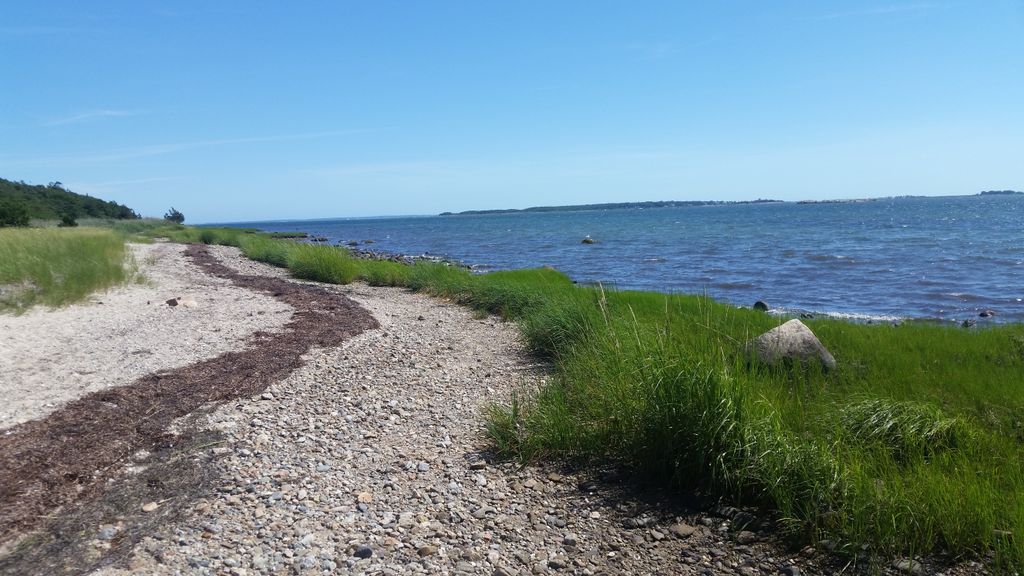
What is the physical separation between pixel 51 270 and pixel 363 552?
14.6 metres

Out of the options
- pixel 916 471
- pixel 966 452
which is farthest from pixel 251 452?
pixel 966 452

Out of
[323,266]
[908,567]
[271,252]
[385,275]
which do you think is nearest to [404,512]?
[908,567]

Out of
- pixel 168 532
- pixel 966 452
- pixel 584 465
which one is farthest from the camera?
pixel 584 465

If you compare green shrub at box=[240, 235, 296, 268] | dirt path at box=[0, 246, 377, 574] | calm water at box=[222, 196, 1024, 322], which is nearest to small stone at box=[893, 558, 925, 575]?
dirt path at box=[0, 246, 377, 574]

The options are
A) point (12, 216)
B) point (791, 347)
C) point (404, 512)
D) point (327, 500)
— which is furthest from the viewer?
point (12, 216)

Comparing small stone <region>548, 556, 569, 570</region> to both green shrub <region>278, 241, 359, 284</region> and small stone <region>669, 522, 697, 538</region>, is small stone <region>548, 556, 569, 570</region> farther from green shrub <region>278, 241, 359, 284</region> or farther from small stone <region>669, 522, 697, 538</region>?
green shrub <region>278, 241, 359, 284</region>

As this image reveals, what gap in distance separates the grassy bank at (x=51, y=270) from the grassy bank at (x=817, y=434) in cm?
1193

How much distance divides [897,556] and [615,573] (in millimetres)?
1816

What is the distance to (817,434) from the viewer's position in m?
5.40

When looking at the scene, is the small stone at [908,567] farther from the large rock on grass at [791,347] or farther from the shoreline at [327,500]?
the large rock on grass at [791,347]

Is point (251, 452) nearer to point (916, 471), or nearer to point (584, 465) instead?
point (584, 465)

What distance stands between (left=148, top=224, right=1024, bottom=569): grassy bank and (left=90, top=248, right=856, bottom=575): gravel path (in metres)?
0.36

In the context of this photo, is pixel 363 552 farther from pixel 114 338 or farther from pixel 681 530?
pixel 114 338

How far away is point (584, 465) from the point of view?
5840 millimetres
